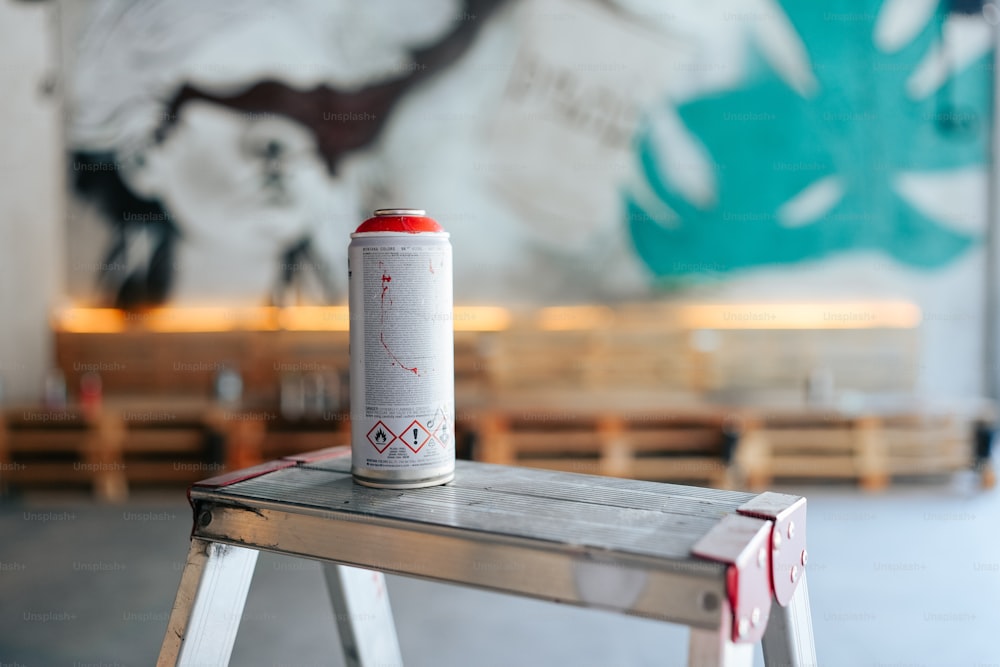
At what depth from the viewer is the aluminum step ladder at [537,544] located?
0.97 meters

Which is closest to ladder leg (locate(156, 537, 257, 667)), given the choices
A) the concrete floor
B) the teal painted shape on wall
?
the concrete floor

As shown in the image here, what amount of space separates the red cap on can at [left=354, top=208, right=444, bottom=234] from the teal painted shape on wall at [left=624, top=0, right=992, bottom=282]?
484 cm

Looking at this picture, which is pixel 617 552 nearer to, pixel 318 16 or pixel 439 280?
pixel 439 280

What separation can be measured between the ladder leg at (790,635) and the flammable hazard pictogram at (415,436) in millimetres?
580

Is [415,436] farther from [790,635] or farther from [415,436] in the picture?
[790,635]

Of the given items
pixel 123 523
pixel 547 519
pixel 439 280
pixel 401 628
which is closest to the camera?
pixel 547 519

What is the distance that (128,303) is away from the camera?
6.04 metres

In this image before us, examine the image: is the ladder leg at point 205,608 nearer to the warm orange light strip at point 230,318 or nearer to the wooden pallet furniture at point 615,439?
the wooden pallet furniture at point 615,439

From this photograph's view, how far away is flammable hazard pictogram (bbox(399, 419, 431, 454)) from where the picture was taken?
1286 mm

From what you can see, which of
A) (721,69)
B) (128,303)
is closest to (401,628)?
(128,303)

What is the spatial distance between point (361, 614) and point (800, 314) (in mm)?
4979

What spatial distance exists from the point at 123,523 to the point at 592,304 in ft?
11.2

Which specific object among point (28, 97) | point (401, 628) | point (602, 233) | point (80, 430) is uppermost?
point (28, 97)

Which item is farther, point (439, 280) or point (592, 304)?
point (592, 304)
